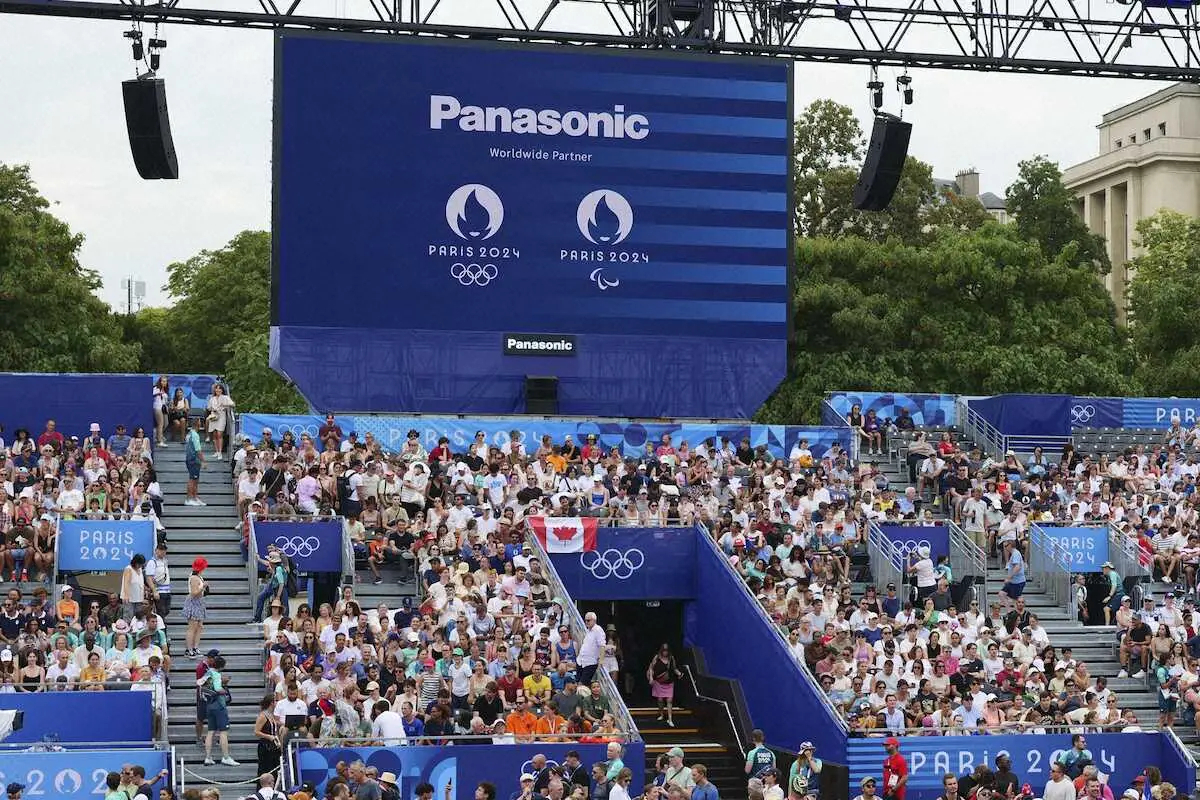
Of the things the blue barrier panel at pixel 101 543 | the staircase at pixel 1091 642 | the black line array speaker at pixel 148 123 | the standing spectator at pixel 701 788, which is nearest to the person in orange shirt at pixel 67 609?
the blue barrier panel at pixel 101 543

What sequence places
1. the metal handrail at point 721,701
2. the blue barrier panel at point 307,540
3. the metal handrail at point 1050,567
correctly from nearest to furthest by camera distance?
the blue barrier panel at point 307,540 → the metal handrail at point 721,701 → the metal handrail at point 1050,567

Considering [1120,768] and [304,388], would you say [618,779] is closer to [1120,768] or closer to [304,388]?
[1120,768]

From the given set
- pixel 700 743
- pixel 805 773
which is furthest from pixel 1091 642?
pixel 805 773

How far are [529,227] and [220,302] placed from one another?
35.0 meters

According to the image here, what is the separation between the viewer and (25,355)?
48.2 m

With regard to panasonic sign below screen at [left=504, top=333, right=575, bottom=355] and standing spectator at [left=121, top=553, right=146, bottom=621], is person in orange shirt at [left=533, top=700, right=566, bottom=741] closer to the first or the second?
standing spectator at [left=121, top=553, right=146, bottom=621]

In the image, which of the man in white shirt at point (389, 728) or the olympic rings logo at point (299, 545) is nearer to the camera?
the man in white shirt at point (389, 728)

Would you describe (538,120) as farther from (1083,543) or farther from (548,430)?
(1083,543)

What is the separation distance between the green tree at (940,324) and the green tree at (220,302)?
17.1 m

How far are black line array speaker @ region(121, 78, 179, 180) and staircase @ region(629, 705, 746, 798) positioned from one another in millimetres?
11095

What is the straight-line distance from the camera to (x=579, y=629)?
23328mm

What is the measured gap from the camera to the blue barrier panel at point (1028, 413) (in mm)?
34281

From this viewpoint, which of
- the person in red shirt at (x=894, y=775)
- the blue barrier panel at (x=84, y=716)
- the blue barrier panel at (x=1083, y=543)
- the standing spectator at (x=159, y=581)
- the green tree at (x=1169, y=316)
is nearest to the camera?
the blue barrier panel at (x=84, y=716)

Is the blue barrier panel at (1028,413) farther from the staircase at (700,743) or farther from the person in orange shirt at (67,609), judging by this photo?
the person in orange shirt at (67,609)
